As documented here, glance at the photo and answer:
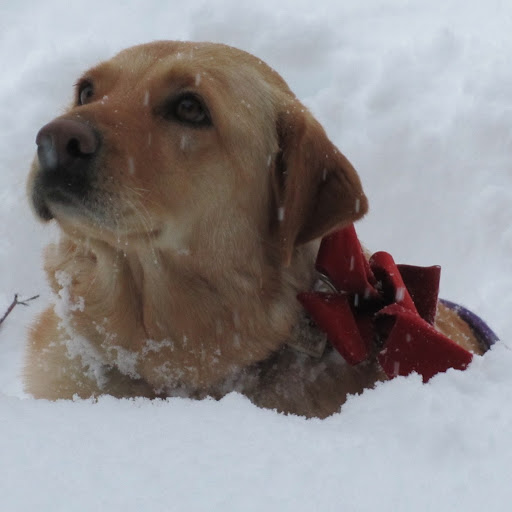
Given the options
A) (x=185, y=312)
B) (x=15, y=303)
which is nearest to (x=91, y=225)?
(x=185, y=312)

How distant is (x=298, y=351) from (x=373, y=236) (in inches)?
104

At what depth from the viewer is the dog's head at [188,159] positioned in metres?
2.33

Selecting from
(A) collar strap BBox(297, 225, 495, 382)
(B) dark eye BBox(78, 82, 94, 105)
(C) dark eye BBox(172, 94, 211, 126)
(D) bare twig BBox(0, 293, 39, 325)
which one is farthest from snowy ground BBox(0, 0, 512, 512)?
(C) dark eye BBox(172, 94, 211, 126)

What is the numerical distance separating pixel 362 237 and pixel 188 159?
2949 mm

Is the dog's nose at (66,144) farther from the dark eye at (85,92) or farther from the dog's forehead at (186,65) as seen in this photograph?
the dark eye at (85,92)

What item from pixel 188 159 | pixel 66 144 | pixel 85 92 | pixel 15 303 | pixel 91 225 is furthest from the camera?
pixel 15 303

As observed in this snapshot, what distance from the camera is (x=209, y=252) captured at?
9.01 feet

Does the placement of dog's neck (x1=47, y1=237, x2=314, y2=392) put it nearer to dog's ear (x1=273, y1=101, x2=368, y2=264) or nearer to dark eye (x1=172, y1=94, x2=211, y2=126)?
dog's ear (x1=273, y1=101, x2=368, y2=264)

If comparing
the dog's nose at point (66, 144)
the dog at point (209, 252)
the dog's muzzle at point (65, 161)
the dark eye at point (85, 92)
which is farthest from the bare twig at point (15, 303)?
the dog's nose at point (66, 144)

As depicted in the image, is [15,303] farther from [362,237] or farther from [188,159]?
[362,237]

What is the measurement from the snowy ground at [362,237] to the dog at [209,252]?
2.18ft

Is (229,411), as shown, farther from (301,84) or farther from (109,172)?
(301,84)

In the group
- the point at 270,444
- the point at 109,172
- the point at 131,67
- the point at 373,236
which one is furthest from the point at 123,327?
the point at 373,236

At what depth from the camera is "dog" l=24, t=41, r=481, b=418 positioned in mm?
2629
